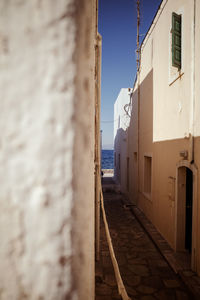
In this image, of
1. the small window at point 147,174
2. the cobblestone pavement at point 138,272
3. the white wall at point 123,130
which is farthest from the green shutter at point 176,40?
the white wall at point 123,130

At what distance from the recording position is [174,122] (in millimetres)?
5727

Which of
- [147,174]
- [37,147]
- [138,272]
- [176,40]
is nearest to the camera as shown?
[37,147]

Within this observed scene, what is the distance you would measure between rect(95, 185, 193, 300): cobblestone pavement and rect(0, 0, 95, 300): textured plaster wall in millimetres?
4326

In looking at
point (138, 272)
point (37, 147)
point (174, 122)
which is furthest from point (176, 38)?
point (37, 147)

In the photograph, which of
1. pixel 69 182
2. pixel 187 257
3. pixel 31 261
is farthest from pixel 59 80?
pixel 187 257

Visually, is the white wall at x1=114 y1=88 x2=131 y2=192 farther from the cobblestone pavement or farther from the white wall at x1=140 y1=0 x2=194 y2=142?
the cobblestone pavement

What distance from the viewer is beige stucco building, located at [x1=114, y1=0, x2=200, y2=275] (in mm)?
4539

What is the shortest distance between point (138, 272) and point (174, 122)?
13.2 feet

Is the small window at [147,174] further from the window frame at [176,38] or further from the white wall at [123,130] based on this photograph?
the white wall at [123,130]

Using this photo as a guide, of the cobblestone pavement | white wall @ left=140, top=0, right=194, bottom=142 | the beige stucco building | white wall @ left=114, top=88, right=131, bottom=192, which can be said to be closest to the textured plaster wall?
the cobblestone pavement

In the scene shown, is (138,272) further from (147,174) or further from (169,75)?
(169,75)

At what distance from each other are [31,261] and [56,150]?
202mm

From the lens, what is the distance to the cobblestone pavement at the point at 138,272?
13.1 ft

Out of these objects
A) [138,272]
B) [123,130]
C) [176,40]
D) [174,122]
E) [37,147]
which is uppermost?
[176,40]
